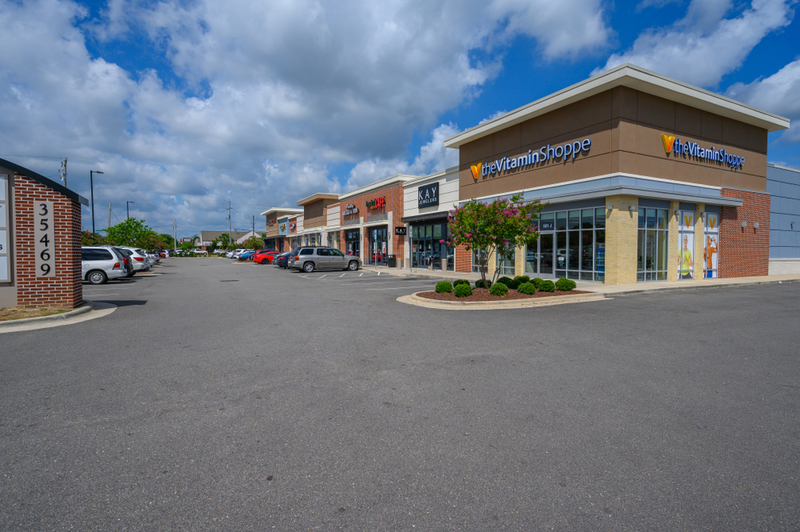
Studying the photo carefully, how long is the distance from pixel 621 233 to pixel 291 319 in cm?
1424

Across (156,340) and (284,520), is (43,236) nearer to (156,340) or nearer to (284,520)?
(156,340)

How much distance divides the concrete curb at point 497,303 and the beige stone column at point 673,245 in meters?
8.40

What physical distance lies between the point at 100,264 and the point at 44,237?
1058 cm

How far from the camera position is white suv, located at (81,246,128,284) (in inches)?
787

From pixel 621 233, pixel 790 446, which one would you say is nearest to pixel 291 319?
pixel 790 446

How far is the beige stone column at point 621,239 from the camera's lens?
17.5 meters

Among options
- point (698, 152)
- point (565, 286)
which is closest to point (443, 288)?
point (565, 286)

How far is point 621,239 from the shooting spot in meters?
17.7

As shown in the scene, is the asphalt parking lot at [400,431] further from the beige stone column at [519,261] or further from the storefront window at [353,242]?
the storefront window at [353,242]

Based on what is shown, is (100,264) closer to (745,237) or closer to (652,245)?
(652,245)

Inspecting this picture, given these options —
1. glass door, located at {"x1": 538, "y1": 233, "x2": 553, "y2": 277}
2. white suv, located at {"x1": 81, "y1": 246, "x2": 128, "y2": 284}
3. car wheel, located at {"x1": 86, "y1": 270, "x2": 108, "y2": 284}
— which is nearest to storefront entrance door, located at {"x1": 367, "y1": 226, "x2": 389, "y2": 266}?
glass door, located at {"x1": 538, "y1": 233, "x2": 553, "y2": 277}

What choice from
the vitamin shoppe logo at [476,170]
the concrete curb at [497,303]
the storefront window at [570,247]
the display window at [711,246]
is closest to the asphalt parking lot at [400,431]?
the concrete curb at [497,303]

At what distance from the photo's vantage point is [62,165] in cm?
3158

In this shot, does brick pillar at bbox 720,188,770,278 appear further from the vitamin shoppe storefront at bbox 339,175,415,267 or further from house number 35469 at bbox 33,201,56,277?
house number 35469 at bbox 33,201,56,277
